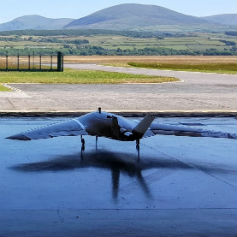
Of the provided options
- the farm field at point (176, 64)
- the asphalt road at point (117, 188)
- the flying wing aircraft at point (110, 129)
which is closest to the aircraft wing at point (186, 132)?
the flying wing aircraft at point (110, 129)

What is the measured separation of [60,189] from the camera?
48.8 ft

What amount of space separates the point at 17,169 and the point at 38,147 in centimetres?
387

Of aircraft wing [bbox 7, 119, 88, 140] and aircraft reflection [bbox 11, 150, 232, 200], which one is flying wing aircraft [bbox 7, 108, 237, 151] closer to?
aircraft wing [bbox 7, 119, 88, 140]

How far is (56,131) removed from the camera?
18453 millimetres

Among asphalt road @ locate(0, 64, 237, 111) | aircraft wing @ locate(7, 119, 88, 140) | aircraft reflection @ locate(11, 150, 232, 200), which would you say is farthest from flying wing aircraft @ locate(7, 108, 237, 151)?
asphalt road @ locate(0, 64, 237, 111)

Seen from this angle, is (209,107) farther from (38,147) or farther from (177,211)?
(177,211)

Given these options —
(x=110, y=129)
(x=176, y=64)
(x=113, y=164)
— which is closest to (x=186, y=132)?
(x=110, y=129)

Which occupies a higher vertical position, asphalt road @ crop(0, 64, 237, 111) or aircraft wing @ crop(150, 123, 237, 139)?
aircraft wing @ crop(150, 123, 237, 139)

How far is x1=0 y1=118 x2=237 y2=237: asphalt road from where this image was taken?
11906 millimetres

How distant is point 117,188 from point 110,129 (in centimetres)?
364

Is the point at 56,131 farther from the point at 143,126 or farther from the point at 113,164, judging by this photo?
the point at 143,126

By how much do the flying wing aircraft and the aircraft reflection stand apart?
751 mm

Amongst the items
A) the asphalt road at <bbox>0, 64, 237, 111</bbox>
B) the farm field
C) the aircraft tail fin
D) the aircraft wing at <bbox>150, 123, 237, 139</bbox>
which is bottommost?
the farm field

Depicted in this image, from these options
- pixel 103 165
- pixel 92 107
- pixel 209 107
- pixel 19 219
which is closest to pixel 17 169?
pixel 103 165
